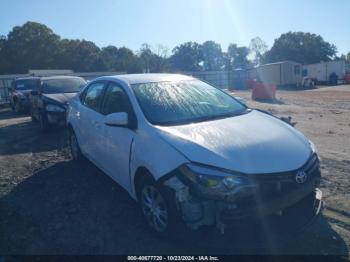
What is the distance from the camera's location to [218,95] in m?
4.78

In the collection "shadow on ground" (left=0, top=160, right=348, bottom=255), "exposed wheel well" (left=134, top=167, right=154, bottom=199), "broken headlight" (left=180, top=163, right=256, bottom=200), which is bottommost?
"shadow on ground" (left=0, top=160, right=348, bottom=255)

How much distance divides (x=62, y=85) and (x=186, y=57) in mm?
71508

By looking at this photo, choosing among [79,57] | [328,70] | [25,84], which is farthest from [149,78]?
[79,57]

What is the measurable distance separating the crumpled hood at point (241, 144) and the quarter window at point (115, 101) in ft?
2.94

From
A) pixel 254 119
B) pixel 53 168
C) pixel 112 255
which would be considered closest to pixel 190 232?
pixel 112 255

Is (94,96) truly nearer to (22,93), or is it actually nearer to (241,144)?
(241,144)

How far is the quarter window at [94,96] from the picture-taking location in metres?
5.27

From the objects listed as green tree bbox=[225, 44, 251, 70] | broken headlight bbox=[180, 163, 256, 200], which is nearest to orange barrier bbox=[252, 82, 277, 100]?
broken headlight bbox=[180, 163, 256, 200]

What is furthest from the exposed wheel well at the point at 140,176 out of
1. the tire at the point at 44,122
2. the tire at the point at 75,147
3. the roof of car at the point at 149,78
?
the tire at the point at 44,122

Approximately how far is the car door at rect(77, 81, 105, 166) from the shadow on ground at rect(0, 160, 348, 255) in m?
0.55

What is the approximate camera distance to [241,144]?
128 inches

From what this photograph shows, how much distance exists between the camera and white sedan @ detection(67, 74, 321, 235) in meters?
2.99

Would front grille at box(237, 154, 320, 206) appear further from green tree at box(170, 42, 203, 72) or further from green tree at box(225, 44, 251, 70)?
green tree at box(225, 44, 251, 70)

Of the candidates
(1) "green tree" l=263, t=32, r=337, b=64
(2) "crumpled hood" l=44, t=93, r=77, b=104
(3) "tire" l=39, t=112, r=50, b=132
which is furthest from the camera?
(1) "green tree" l=263, t=32, r=337, b=64
